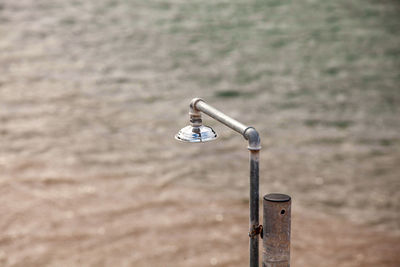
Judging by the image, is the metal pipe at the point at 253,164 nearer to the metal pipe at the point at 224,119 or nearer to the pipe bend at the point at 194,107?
the metal pipe at the point at 224,119

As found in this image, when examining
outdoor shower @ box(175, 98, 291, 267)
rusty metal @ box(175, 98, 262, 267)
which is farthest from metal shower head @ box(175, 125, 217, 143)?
outdoor shower @ box(175, 98, 291, 267)

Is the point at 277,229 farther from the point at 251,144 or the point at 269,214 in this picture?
the point at 251,144

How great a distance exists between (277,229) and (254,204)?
29 cm

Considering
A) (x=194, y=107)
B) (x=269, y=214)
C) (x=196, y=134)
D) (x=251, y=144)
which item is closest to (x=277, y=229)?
(x=269, y=214)

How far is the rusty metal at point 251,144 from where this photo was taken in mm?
5160

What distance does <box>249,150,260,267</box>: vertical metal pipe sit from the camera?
5.16 m

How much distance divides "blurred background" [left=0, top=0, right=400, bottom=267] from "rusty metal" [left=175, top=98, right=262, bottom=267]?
5846 mm

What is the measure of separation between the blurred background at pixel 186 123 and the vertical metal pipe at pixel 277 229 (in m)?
5.99

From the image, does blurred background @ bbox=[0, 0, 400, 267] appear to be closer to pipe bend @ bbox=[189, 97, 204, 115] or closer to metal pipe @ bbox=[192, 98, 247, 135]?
pipe bend @ bbox=[189, 97, 204, 115]

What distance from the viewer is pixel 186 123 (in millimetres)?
17156

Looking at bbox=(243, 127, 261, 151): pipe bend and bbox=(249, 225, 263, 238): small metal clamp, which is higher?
bbox=(243, 127, 261, 151): pipe bend

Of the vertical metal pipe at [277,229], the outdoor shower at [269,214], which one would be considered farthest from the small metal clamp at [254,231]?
the vertical metal pipe at [277,229]

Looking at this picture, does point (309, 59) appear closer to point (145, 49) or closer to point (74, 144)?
point (145, 49)

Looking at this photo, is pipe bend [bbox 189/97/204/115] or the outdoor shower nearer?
the outdoor shower
